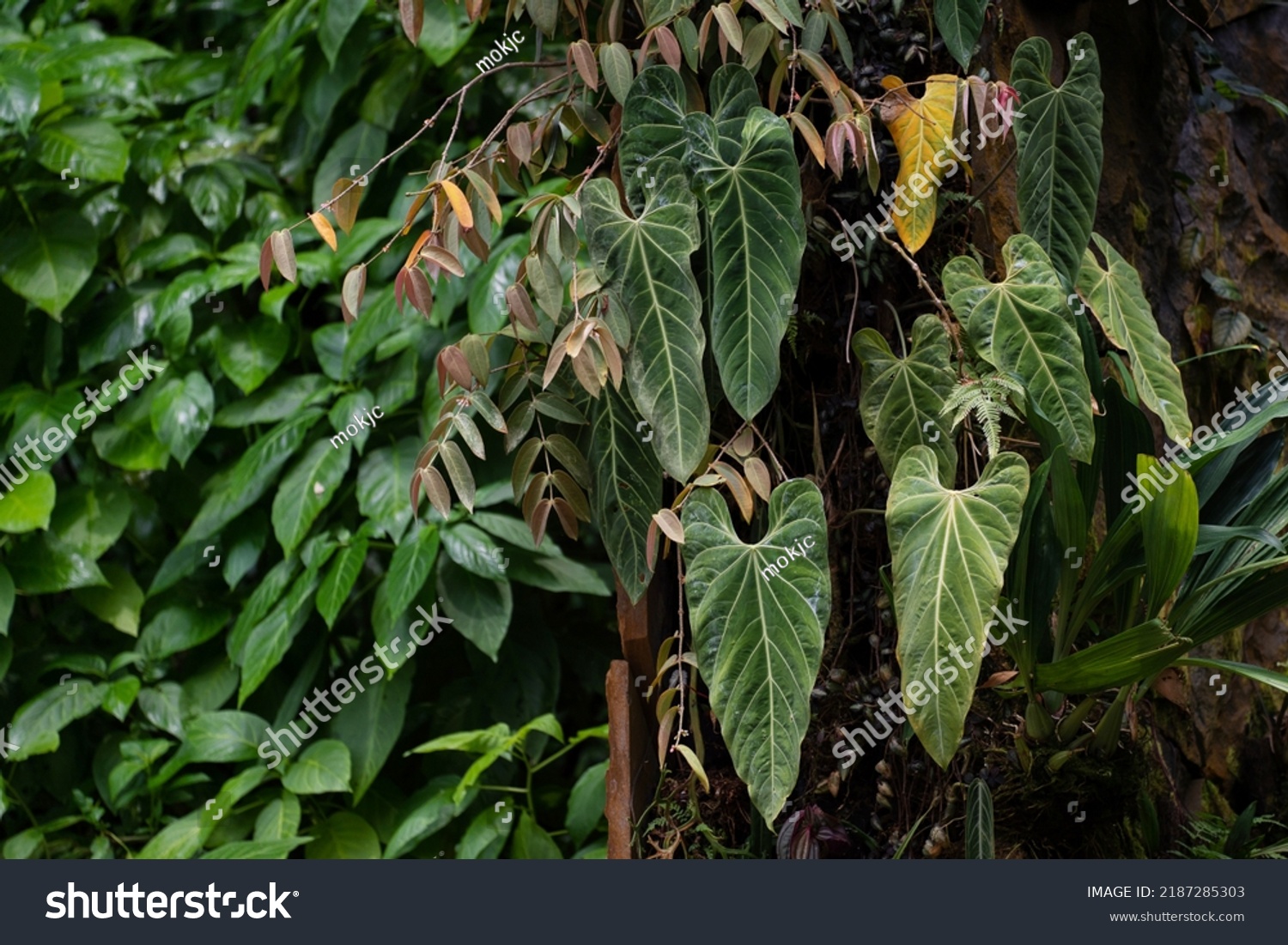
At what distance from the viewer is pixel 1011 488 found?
100 centimetres

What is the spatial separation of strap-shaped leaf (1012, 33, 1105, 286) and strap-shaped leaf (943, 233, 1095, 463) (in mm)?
90

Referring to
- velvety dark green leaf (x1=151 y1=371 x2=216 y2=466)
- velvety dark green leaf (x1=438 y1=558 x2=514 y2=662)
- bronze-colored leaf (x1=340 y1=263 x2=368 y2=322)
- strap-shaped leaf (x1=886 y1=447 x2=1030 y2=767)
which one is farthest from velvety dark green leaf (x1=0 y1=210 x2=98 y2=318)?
strap-shaped leaf (x1=886 y1=447 x2=1030 y2=767)

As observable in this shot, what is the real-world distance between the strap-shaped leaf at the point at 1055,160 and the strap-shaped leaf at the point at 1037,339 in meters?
0.09

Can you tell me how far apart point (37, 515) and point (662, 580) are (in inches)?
48.3

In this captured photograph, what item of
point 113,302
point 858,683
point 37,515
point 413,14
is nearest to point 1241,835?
point 858,683

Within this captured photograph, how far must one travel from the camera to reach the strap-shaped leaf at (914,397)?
3.74ft

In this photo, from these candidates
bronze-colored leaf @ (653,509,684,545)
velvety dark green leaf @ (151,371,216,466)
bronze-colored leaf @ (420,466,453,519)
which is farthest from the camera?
velvety dark green leaf @ (151,371,216,466)

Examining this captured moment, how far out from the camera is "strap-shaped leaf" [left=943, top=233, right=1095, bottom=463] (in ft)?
3.56

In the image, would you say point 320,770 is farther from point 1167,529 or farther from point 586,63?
point 1167,529

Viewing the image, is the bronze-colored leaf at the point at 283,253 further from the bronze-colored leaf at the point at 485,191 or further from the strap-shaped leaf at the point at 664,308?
the strap-shaped leaf at the point at 664,308

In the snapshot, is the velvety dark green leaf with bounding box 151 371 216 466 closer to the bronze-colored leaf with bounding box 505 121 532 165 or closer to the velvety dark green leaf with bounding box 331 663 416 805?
the velvety dark green leaf with bounding box 331 663 416 805

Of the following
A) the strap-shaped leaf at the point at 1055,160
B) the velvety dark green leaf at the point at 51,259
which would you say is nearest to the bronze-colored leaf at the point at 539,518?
the strap-shaped leaf at the point at 1055,160

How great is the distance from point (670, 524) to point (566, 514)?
185 millimetres

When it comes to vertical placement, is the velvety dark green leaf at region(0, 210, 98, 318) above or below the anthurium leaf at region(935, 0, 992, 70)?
below
